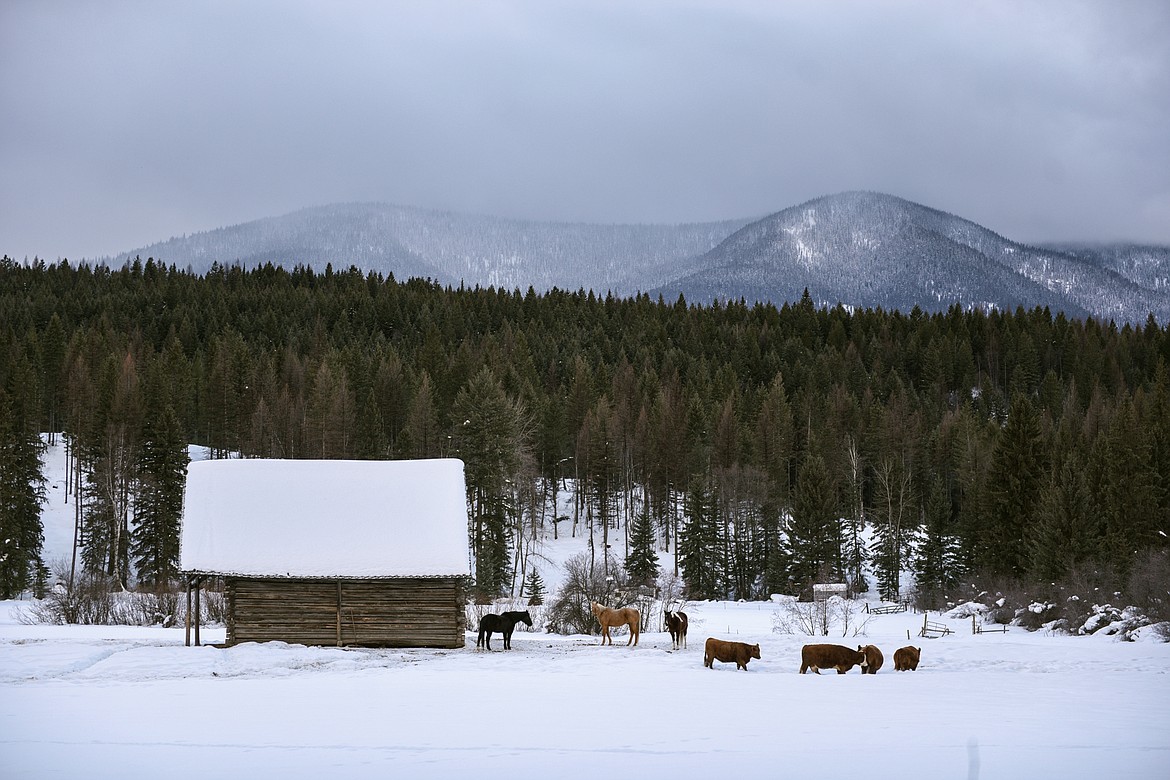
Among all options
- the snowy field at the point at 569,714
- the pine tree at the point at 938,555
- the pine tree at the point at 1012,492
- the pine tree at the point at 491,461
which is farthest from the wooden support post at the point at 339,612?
the pine tree at the point at 938,555

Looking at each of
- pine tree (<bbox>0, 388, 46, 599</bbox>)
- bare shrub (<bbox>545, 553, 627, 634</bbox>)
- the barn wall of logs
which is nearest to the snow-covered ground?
the barn wall of logs

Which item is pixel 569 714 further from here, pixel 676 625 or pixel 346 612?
pixel 346 612

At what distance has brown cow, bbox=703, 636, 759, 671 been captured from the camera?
70.5 ft

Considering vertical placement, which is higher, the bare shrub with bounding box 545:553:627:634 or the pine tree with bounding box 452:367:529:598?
the pine tree with bounding box 452:367:529:598

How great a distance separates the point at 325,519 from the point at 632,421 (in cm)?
5525

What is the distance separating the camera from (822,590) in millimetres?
48188

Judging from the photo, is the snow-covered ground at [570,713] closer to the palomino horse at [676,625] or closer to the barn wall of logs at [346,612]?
the palomino horse at [676,625]

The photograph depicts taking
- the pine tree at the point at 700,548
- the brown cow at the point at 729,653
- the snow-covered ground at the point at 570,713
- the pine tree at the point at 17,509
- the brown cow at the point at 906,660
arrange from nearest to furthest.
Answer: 1. the snow-covered ground at the point at 570,713
2. the brown cow at the point at 906,660
3. the brown cow at the point at 729,653
4. the pine tree at the point at 17,509
5. the pine tree at the point at 700,548

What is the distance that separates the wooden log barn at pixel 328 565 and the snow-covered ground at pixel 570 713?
1207 mm

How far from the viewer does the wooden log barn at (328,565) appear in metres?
25.9

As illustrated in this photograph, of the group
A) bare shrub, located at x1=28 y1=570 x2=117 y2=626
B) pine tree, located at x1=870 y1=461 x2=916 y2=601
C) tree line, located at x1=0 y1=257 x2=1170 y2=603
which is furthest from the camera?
pine tree, located at x1=870 y1=461 x2=916 y2=601

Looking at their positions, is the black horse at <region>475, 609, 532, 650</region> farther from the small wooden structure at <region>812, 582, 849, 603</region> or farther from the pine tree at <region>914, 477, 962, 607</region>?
the pine tree at <region>914, 477, 962, 607</region>

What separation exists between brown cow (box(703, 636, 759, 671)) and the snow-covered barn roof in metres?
8.02

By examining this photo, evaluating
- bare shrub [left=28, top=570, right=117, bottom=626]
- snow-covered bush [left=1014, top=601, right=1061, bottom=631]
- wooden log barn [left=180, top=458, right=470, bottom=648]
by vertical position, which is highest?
wooden log barn [left=180, top=458, right=470, bottom=648]
